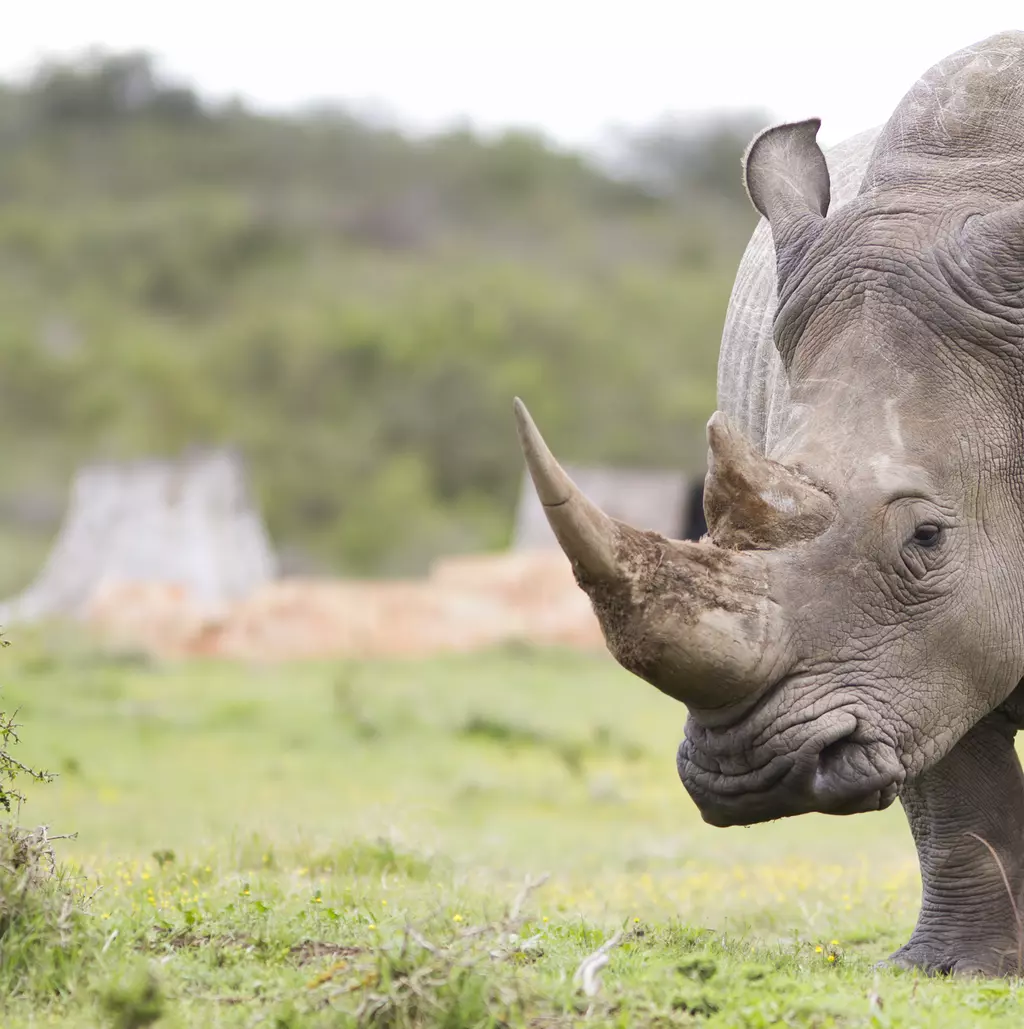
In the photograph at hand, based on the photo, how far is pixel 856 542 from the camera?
5.05 metres

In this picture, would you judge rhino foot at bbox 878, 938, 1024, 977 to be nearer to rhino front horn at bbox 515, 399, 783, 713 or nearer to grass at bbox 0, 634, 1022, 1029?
grass at bbox 0, 634, 1022, 1029

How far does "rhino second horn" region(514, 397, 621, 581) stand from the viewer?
14.6 ft

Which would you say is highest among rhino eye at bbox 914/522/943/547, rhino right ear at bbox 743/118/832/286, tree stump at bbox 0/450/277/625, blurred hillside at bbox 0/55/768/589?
blurred hillside at bbox 0/55/768/589

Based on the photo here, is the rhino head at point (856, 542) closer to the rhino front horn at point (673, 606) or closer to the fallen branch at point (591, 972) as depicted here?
the rhino front horn at point (673, 606)

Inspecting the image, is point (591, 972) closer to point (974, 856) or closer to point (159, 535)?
point (974, 856)

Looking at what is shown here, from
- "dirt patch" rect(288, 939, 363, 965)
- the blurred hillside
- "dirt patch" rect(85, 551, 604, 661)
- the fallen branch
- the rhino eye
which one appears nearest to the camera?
the fallen branch

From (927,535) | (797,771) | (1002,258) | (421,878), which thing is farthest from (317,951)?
(1002,258)

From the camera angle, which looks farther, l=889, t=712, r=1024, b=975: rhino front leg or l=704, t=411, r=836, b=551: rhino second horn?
l=889, t=712, r=1024, b=975: rhino front leg

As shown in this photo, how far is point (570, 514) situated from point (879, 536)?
40.3 inches

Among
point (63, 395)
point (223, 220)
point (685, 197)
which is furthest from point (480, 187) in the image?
point (63, 395)

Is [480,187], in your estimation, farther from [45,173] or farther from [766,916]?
[766,916]

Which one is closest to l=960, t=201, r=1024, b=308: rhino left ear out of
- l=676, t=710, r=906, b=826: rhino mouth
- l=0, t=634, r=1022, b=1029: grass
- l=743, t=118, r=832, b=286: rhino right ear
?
l=743, t=118, r=832, b=286: rhino right ear

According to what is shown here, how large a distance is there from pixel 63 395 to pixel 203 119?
70.7ft

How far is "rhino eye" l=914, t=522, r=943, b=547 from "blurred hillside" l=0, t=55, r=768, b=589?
29.1 metres
